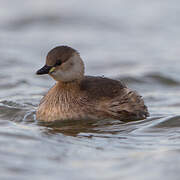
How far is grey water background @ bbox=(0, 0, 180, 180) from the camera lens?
786 cm

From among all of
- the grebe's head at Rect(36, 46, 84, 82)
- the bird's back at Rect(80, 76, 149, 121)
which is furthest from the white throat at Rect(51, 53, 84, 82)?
the bird's back at Rect(80, 76, 149, 121)

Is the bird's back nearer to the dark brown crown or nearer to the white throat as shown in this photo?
the white throat

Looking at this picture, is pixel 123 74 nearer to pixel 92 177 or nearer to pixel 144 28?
pixel 144 28

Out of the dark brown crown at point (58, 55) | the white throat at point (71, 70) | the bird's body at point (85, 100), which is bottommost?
the bird's body at point (85, 100)

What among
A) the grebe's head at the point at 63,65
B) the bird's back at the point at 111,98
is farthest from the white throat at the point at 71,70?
the bird's back at the point at 111,98

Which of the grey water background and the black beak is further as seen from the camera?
the black beak

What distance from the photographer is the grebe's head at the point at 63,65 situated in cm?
1049

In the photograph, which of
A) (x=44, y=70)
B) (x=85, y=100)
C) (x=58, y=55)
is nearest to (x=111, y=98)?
(x=85, y=100)

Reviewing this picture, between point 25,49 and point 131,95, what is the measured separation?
28.7 feet

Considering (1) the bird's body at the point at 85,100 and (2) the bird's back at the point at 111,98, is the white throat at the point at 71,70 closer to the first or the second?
(1) the bird's body at the point at 85,100

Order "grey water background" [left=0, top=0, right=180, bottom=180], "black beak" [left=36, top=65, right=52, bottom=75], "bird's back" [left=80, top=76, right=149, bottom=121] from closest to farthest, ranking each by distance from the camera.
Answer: "grey water background" [left=0, top=0, right=180, bottom=180] < "black beak" [left=36, top=65, right=52, bottom=75] < "bird's back" [left=80, top=76, right=149, bottom=121]

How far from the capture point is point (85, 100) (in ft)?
34.8

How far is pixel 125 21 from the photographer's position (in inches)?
908

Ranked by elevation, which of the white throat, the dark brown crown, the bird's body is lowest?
the bird's body
